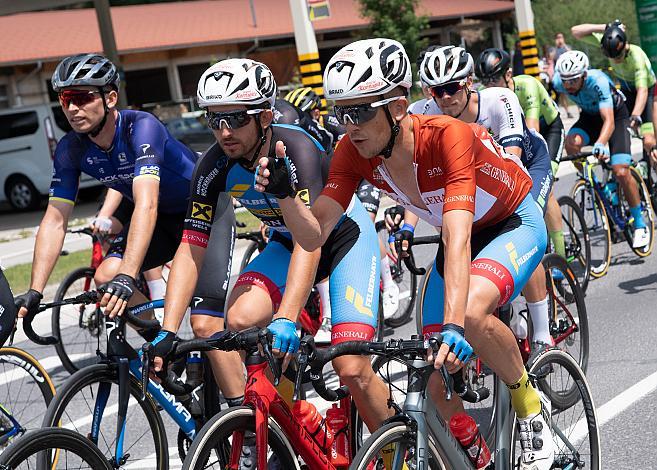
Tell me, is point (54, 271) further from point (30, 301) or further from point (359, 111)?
point (359, 111)

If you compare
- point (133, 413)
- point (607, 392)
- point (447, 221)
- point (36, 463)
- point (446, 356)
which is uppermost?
point (447, 221)

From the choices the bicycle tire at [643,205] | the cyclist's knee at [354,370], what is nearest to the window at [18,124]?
the bicycle tire at [643,205]

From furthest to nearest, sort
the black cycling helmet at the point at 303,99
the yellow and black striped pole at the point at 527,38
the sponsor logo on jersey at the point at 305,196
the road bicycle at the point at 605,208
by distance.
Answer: the yellow and black striped pole at the point at 527,38
the road bicycle at the point at 605,208
the black cycling helmet at the point at 303,99
the sponsor logo on jersey at the point at 305,196

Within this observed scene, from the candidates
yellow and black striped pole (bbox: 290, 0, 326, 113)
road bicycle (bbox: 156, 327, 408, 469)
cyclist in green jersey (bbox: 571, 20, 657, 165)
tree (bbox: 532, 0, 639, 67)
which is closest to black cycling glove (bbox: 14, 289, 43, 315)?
road bicycle (bbox: 156, 327, 408, 469)

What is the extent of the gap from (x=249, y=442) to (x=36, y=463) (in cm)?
85

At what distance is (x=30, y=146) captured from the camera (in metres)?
24.3

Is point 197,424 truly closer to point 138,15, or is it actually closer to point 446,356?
point 446,356

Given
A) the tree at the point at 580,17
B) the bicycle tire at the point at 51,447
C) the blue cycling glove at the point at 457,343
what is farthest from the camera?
the tree at the point at 580,17

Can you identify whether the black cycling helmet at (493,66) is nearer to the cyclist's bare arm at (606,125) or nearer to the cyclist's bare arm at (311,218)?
the cyclist's bare arm at (606,125)

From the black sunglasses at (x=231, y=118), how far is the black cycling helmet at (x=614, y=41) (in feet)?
22.3

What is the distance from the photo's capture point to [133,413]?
5898 millimetres

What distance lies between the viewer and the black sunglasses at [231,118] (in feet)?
15.9

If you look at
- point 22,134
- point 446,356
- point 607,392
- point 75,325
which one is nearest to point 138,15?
point 22,134

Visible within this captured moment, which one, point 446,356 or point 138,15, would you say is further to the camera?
point 138,15
